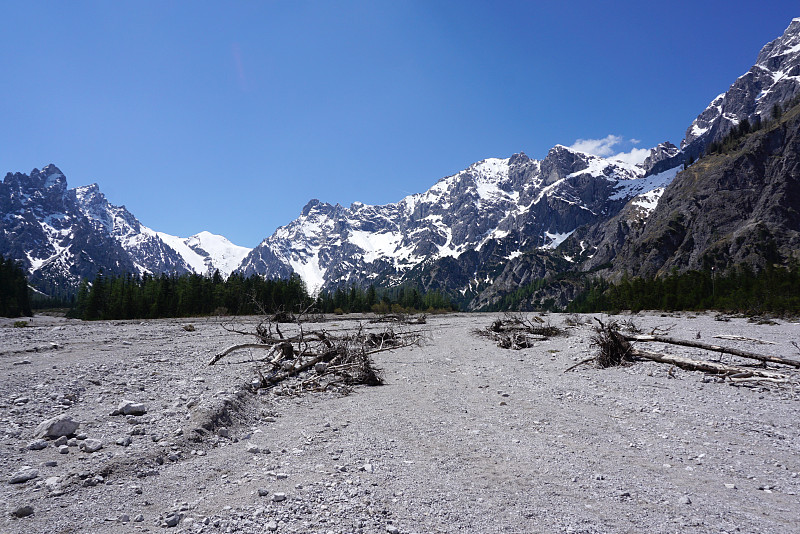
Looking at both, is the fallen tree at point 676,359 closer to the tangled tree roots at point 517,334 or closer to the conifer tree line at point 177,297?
the tangled tree roots at point 517,334

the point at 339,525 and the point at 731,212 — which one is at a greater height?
the point at 731,212

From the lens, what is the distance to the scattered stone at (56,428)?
690 centimetres

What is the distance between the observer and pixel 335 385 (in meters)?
13.7

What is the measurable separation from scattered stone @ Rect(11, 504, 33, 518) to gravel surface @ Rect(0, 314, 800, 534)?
0.6 inches

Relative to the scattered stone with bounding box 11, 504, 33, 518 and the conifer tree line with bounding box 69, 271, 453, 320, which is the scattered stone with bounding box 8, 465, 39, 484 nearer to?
the scattered stone with bounding box 11, 504, 33, 518

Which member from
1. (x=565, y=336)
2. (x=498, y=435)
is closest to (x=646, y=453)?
(x=498, y=435)

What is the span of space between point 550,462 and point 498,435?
163 centimetres

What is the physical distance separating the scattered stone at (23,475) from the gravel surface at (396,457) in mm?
27

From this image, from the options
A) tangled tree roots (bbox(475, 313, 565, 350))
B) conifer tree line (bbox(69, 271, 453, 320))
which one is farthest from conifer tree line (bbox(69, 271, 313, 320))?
tangled tree roots (bbox(475, 313, 565, 350))

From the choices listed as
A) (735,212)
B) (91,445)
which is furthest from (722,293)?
(735,212)

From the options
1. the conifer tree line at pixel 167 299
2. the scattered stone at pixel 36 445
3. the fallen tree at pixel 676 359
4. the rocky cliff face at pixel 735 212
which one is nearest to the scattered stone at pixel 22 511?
the scattered stone at pixel 36 445

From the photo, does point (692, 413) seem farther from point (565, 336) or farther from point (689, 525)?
point (565, 336)

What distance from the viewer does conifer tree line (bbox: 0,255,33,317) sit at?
195 feet

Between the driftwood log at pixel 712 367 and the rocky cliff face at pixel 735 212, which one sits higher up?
the rocky cliff face at pixel 735 212
